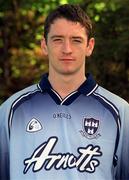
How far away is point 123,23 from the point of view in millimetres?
8320

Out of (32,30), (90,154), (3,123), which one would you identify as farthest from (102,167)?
(32,30)

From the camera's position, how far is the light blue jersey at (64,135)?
3.78 metres

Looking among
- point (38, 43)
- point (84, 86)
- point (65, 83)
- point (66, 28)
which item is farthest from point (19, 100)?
point (38, 43)

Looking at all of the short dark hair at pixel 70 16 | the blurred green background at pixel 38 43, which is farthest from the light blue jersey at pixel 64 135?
the blurred green background at pixel 38 43

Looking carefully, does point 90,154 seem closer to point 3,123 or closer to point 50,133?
point 50,133

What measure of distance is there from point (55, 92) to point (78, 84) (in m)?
0.15

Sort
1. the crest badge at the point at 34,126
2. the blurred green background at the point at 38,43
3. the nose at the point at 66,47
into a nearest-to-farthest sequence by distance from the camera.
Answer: the nose at the point at 66,47 → the crest badge at the point at 34,126 → the blurred green background at the point at 38,43

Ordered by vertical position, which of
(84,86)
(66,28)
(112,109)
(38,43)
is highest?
(38,43)

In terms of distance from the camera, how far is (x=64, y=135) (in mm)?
3803

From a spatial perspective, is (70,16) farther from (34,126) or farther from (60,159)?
(60,159)

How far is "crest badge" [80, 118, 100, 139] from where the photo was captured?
3.83 m

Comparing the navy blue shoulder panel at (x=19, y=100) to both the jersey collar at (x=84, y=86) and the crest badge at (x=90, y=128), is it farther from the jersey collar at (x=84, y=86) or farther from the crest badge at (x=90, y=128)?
the crest badge at (x=90, y=128)

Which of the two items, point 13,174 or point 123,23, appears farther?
point 123,23

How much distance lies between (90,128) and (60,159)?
0.86ft
